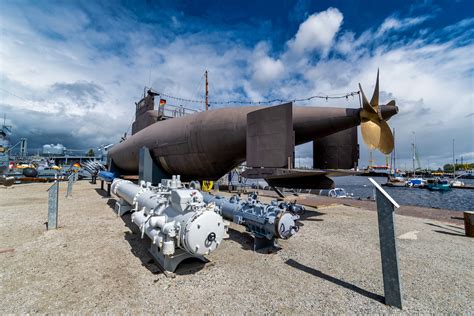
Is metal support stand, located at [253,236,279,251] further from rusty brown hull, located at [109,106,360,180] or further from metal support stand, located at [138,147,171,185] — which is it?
metal support stand, located at [138,147,171,185]

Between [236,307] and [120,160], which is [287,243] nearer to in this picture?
[236,307]

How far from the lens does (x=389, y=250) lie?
3609mm

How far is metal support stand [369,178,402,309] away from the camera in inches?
135

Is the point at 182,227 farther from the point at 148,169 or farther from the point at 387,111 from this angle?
the point at 148,169

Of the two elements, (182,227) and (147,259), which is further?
(147,259)

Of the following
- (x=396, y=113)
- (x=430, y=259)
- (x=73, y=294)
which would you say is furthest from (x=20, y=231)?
(x=396, y=113)

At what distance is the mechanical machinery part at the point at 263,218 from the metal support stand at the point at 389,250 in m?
2.04

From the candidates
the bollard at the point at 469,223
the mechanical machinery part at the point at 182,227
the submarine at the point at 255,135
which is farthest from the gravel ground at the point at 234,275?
the submarine at the point at 255,135

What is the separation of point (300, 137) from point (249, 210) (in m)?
3.31

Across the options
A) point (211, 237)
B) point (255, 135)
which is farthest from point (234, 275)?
point (255, 135)

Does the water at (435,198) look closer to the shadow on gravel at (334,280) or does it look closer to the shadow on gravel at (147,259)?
the shadow on gravel at (334,280)

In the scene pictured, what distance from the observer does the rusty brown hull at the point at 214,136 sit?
24.1 ft

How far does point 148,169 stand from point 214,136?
14.1 feet

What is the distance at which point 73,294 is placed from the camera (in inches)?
145
